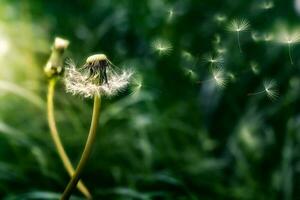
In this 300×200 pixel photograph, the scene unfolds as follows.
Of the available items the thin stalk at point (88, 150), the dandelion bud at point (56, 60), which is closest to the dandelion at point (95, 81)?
the thin stalk at point (88, 150)

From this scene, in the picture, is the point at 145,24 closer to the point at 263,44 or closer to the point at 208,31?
the point at 208,31

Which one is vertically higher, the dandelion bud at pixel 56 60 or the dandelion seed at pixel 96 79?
the dandelion bud at pixel 56 60

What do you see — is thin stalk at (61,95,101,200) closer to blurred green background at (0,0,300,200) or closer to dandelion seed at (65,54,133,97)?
dandelion seed at (65,54,133,97)

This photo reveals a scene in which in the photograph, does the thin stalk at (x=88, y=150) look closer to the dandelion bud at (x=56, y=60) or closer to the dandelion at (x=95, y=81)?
the dandelion at (x=95, y=81)

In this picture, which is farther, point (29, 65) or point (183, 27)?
point (183, 27)

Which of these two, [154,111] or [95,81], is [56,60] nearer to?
[95,81]

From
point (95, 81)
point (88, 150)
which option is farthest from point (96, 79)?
point (88, 150)

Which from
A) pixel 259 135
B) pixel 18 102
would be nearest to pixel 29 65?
pixel 18 102
